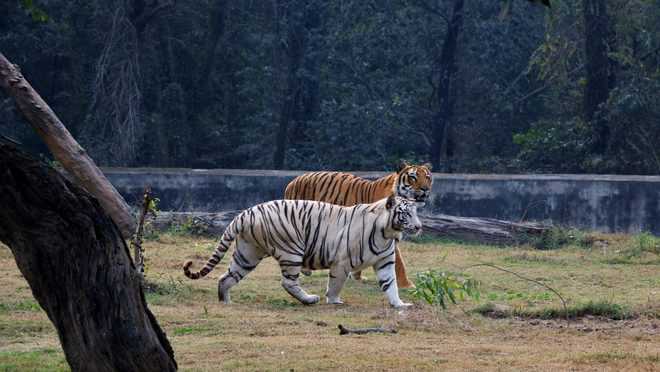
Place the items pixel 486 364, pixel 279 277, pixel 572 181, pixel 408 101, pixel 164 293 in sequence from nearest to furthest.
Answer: pixel 486 364 → pixel 164 293 → pixel 279 277 → pixel 572 181 → pixel 408 101

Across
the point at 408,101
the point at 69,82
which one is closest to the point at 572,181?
the point at 408,101

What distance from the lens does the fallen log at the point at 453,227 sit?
14.6m

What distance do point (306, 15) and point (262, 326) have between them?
15414 millimetres

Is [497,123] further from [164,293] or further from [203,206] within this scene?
[164,293]

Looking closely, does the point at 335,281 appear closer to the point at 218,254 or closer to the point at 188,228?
the point at 218,254

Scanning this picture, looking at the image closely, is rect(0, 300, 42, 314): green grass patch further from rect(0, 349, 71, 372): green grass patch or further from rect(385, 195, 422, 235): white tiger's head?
rect(385, 195, 422, 235): white tiger's head

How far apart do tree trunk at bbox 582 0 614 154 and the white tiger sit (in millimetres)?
11764

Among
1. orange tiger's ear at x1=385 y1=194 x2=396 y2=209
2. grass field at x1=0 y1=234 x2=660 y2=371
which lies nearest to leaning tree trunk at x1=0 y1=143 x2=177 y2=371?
grass field at x1=0 y1=234 x2=660 y2=371

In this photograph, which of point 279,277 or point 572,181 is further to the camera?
point 572,181

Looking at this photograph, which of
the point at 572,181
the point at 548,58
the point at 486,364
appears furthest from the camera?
the point at 548,58

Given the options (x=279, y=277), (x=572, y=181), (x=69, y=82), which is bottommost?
(x=279, y=277)

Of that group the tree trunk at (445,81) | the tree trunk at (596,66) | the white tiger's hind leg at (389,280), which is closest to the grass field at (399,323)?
the white tiger's hind leg at (389,280)

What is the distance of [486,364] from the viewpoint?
6578 millimetres

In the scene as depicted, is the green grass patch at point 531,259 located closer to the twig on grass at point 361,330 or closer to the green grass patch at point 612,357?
the twig on grass at point 361,330
